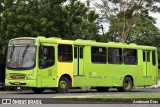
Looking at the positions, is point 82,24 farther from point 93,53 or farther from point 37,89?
point 37,89

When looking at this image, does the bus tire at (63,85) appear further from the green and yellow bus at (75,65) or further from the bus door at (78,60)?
the bus door at (78,60)

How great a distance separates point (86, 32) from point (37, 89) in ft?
38.7

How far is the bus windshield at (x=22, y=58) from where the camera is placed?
26578 millimetres

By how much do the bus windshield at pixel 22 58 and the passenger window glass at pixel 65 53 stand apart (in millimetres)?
1778

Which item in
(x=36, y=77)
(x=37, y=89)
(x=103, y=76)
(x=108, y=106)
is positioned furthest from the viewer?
(x=103, y=76)

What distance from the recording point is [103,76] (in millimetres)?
30844

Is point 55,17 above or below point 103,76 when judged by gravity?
above

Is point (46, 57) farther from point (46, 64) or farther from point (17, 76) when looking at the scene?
point (17, 76)

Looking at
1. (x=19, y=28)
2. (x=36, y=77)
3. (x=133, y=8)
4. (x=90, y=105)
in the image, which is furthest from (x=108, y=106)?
(x=133, y=8)

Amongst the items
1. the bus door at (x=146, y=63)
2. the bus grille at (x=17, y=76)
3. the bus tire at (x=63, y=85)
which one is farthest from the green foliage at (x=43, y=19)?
the bus grille at (x=17, y=76)

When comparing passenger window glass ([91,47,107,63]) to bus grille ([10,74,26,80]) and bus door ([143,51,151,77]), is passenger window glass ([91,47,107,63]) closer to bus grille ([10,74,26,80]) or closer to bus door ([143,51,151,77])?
bus door ([143,51,151,77])

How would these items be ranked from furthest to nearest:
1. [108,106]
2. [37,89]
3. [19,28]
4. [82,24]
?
[82,24]
[19,28]
[37,89]
[108,106]

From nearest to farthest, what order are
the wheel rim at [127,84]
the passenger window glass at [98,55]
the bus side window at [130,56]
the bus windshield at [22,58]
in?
the bus windshield at [22,58] → the passenger window glass at [98,55] → the bus side window at [130,56] → the wheel rim at [127,84]

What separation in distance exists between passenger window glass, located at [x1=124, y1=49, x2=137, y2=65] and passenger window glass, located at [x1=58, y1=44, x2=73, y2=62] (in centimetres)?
533
